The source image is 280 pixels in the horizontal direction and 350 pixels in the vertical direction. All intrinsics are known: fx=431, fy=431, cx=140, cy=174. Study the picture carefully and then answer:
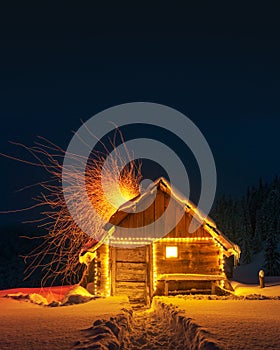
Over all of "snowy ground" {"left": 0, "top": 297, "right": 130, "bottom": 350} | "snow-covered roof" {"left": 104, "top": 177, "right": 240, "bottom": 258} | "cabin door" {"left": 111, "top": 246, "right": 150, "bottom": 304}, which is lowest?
"snowy ground" {"left": 0, "top": 297, "right": 130, "bottom": 350}

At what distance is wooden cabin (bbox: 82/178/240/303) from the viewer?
19641 millimetres

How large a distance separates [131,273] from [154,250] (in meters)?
1.53

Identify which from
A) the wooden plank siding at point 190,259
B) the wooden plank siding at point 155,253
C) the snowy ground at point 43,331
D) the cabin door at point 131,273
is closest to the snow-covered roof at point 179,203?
the wooden plank siding at point 155,253

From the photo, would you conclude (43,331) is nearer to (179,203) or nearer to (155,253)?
(155,253)

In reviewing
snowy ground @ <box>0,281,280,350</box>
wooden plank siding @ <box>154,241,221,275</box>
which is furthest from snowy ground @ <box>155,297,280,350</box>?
wooden plank siding @ <box>154,241,221,275</box>

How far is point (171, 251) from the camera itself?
19.7 metres

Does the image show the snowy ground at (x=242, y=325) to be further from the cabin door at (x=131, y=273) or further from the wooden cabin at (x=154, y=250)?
the cabin door at (x=131, y=273)

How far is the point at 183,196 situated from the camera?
63.8 ft

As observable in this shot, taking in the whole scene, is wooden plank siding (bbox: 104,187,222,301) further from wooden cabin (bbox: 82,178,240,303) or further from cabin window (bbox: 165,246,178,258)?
cabin window (bbox: 165,246,178,258)

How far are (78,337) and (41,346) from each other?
37.5 inches

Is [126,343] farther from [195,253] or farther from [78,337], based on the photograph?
[195,253]

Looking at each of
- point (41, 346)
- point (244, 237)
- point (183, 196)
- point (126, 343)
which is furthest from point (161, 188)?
point (244, 237)

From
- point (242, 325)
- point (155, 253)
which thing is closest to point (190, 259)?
point (155, 253)

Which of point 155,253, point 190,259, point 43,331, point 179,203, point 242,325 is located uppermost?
point 179,203
